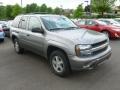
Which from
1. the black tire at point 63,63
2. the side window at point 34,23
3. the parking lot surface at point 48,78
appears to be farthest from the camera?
the side window at point 34,23

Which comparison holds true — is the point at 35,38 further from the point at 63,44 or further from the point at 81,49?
the point at 81,49

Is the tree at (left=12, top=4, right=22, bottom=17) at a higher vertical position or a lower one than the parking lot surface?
higher

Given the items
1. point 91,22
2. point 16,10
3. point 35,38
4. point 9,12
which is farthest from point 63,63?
point 9,12

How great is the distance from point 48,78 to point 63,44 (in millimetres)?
1072

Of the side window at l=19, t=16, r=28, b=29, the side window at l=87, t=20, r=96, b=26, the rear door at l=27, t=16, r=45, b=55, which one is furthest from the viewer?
the side window at l=87, t=20, r=96, b=26

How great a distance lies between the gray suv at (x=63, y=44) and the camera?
432 cm

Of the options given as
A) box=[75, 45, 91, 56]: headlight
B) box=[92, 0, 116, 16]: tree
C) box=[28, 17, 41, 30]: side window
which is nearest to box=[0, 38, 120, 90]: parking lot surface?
box=[75, 45, 91, 56]: headlight

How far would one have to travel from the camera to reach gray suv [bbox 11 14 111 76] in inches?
170

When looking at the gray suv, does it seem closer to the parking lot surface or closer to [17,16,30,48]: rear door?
[17,16,30,48]: rear door

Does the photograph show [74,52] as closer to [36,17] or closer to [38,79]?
[38,79]

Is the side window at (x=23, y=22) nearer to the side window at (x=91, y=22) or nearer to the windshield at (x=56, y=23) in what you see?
the windshield at (x=56, y=23)

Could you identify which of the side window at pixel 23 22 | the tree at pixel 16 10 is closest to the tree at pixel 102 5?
the tree at pixel 16 10

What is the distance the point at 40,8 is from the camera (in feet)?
156

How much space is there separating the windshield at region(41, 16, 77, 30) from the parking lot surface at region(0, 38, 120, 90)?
137cm
